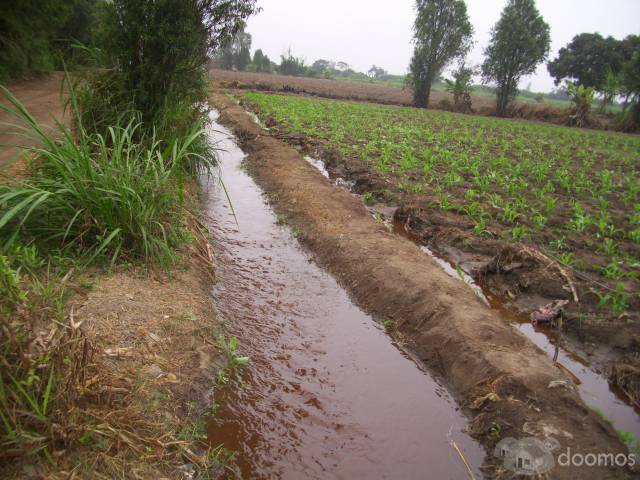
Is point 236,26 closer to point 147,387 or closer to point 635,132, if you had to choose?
point 147,387

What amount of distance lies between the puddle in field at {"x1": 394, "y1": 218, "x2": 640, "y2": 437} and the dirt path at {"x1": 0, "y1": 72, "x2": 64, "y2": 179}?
5460 millimetres

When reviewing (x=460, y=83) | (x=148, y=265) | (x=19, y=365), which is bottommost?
(x=148, y=265)

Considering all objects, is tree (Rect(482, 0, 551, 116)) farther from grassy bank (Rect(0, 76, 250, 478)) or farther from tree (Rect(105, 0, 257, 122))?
grassy bank (Rect(0, 76, 250, 478))

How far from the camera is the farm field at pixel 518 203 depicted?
528cm

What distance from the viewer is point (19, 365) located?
2.01 meters

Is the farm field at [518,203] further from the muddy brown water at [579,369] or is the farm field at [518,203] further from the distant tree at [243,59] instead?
the distant tree at [243,59]

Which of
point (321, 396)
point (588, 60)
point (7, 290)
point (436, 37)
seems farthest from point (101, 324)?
point (588, 60)

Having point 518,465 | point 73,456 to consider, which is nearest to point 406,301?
point 518,465

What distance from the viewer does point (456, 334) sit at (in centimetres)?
414

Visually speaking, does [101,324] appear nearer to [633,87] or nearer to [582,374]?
[582,374]

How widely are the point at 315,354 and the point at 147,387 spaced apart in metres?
1.62

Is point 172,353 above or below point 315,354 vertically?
above

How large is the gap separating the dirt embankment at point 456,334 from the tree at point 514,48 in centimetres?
2642

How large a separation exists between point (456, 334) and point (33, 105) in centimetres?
1306
